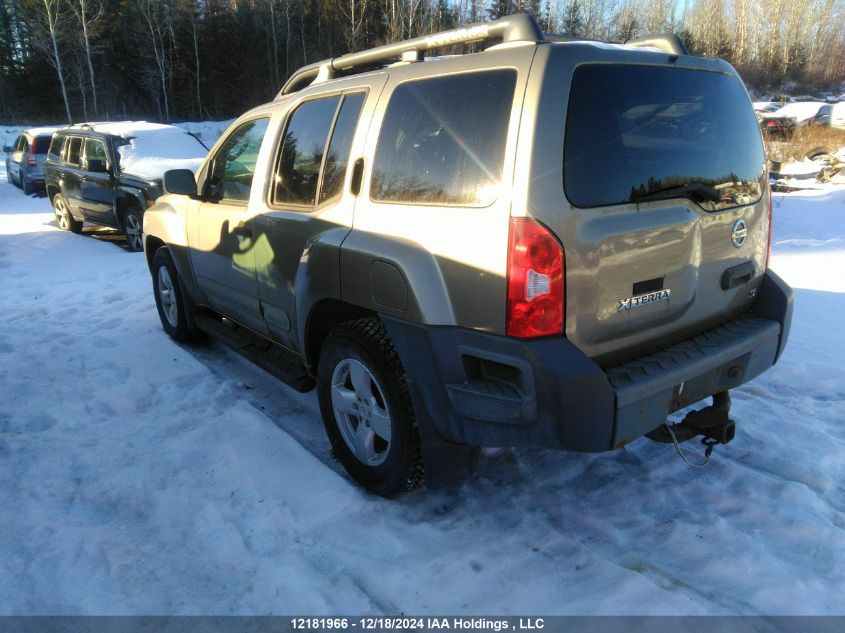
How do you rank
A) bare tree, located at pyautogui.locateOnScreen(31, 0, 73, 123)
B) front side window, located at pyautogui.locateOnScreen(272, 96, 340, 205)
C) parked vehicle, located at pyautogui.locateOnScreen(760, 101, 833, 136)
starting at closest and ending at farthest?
front side window, located at pyautogui.locateOnScreen(272, 96, 340, 205), parked vehicle, located at pyautogui.locateOnScreen(760, 101, 833, 136), bare tree, located at pyautogui.locateOnScreen(31, 0, 73, 123)

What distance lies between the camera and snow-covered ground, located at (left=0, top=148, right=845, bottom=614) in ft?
7.91

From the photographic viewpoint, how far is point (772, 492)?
2.92m

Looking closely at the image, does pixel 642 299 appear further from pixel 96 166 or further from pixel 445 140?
pixel 96 166

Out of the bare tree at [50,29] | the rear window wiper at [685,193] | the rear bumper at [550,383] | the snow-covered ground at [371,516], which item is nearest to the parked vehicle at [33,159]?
the snow-covered ground at [371,516]

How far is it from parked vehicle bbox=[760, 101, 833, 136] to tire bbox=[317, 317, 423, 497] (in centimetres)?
2167

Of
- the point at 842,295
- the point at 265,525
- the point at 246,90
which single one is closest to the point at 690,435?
the point at 265,525

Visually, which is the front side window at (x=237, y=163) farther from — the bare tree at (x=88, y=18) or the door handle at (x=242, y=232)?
the bare tree at (x=88, y=18)

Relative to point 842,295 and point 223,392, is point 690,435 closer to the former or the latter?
point 223,392

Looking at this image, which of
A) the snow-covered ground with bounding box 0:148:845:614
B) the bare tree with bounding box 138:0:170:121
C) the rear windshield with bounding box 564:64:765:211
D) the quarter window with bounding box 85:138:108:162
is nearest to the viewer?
the rear windshield with bounding box 564:64:765:211

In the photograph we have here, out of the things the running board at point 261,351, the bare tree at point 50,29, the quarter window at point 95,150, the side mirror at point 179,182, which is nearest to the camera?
the running board at point 261,351

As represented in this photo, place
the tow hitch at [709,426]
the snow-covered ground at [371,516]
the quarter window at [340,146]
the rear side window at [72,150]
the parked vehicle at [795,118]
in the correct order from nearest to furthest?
the snow-covered ground at [371,516] < the tow hitch at [709,426] < the quarter window at [340,146] < the rear side window at [72,150] < the parked vehicle at [795,118]

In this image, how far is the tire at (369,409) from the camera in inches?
108

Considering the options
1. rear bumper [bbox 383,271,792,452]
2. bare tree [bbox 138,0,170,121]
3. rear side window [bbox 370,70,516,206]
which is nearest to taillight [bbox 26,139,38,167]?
rear side window [bbox 370,70,516,206]

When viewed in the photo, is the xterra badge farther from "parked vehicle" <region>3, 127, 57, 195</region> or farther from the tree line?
the tree line
